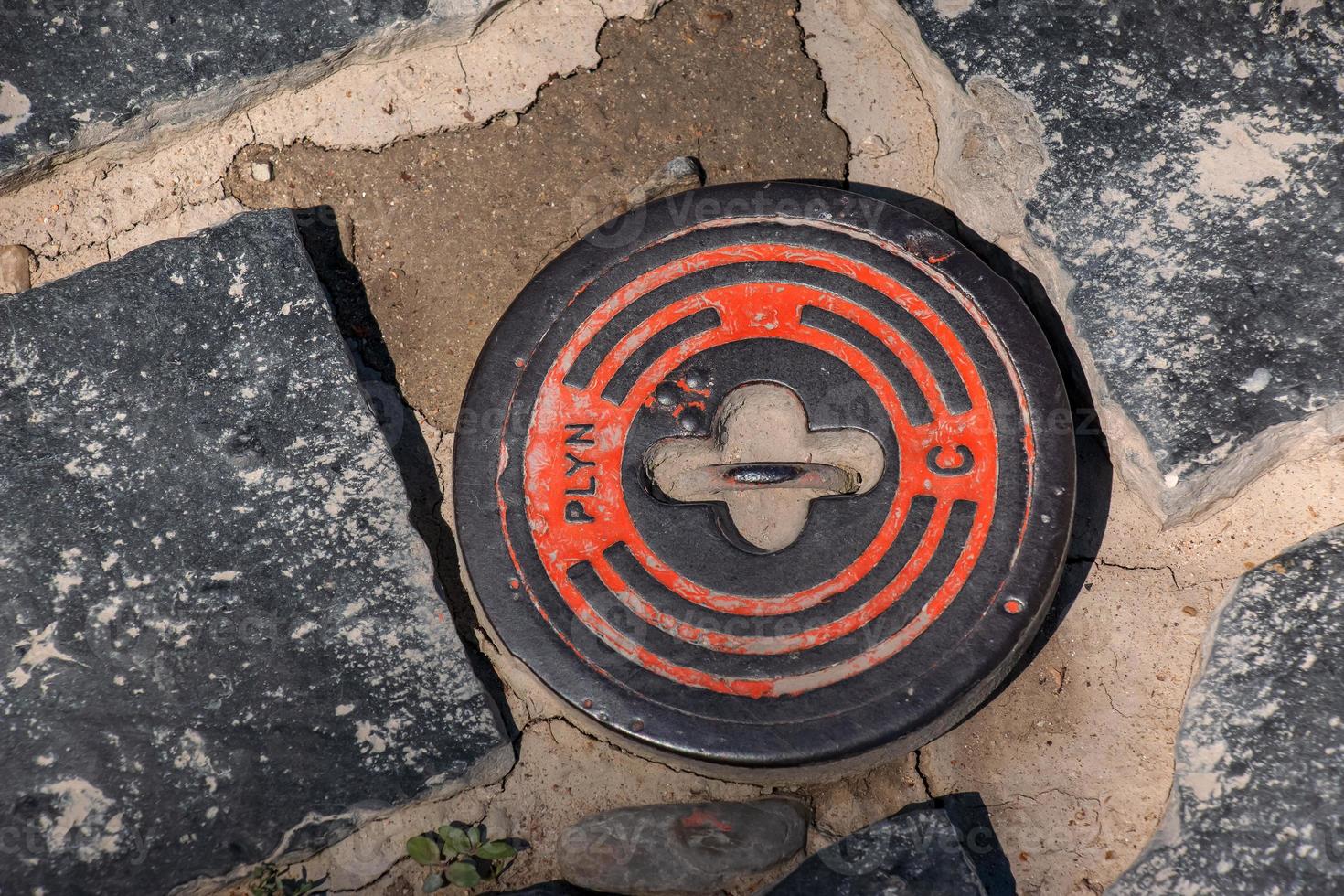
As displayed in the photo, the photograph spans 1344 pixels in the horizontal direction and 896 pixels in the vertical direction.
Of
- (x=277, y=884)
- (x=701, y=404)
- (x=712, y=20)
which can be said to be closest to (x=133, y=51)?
(x=712, y=20)

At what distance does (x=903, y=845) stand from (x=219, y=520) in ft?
5.51

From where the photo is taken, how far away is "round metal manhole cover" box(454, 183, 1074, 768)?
7.41 feet

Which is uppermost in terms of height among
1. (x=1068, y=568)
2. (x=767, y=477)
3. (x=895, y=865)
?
(x=767, y=477)

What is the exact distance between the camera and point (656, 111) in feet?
9.20

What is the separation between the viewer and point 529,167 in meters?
2.78

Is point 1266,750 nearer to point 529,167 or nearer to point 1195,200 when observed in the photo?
point 1195,200

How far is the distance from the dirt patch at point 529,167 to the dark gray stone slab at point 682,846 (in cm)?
114

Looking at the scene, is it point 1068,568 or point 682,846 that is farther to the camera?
point 1068,568

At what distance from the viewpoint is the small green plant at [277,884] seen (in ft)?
7.84

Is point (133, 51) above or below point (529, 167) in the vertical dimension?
above

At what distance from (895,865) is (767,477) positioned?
2.87ft

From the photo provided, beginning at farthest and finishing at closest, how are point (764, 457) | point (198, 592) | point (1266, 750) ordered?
point (764, 457) → point (198, 592) → point (1266, 750)

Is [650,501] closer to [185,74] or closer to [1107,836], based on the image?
[1107,836]

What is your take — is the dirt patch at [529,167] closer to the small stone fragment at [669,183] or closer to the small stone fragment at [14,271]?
the small stone fragment at [669,183]
